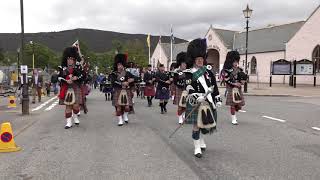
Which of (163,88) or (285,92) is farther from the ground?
(163,88)

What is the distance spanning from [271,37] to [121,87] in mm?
44245

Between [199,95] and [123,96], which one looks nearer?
[199,95]

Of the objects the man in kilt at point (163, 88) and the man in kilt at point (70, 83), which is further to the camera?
the man in kilt at point (163, 88)

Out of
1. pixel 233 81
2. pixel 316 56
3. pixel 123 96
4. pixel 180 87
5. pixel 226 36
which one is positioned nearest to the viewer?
pixel 123 96

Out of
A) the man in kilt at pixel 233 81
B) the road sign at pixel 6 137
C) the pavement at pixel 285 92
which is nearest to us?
the road sign at pixel 6 137

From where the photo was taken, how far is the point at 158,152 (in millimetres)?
7566

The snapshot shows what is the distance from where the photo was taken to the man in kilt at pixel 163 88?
14.6 meters

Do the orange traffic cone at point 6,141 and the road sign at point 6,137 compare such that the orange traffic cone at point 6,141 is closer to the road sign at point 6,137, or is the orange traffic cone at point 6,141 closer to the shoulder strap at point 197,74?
the road sign at point 6,137

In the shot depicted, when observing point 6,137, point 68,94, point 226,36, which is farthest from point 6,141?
point 226,36

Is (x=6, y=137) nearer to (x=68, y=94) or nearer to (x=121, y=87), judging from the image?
A: (x=68, y=94)

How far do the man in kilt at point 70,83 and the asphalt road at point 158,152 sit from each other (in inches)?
Answer: 21.7

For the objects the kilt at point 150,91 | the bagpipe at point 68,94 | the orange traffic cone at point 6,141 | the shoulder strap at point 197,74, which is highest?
the shoulder strap at point 197,74

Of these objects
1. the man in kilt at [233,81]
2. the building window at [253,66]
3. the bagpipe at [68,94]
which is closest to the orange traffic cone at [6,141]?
the bagpipe at [68,94]

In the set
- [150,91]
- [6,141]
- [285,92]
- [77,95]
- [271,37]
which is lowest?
[285,92]
